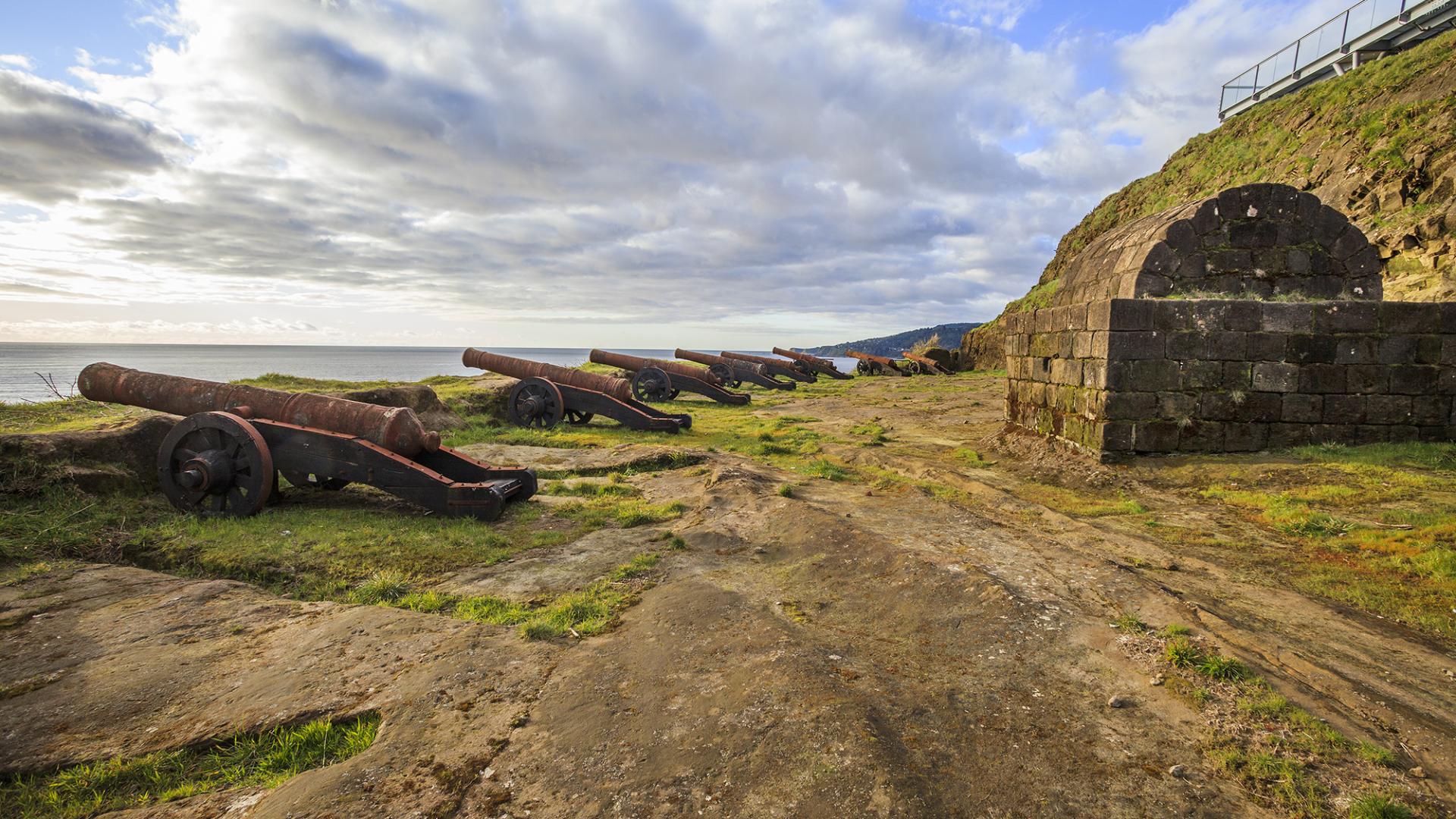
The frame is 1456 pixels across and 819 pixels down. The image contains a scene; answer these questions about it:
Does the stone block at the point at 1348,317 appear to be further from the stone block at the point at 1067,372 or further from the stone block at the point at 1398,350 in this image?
the stone block at the point at 1067,372

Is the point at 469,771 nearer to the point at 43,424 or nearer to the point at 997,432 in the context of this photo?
the point at 43,424

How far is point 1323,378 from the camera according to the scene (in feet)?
23.4

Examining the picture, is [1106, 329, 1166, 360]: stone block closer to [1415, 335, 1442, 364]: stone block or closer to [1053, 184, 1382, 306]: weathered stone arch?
[1053, 184, 1382, 306]: weathered stone arch

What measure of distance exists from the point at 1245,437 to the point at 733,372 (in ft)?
60.4

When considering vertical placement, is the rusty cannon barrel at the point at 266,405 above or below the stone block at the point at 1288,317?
below

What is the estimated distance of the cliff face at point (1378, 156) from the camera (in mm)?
8898

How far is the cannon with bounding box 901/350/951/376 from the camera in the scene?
27.3 m

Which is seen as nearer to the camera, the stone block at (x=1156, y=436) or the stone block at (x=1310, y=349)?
the stone block at (x=1310, y=349)

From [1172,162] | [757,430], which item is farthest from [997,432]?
[1172,162]

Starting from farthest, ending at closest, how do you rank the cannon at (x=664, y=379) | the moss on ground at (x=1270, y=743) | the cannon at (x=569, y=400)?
the cannon at (x=664, y=379)
the cannon at (x=569, y=400)
the moss on ground at (x=1270, y=743)

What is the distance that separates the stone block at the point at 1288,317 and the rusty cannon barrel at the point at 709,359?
17321 millimetres

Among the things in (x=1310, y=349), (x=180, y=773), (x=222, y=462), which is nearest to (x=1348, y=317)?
(x=1310, y=349)

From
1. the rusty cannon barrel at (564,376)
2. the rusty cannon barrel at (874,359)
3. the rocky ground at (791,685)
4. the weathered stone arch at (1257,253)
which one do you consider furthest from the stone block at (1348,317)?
the rusty cannon barrel at (874,359)

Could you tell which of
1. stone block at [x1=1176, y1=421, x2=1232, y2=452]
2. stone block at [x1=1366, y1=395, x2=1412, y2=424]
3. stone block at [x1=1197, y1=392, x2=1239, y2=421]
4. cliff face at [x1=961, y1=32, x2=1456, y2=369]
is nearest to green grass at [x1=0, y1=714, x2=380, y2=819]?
stone block at [x1=1176, y1=421, x2=1232, y2=452]
